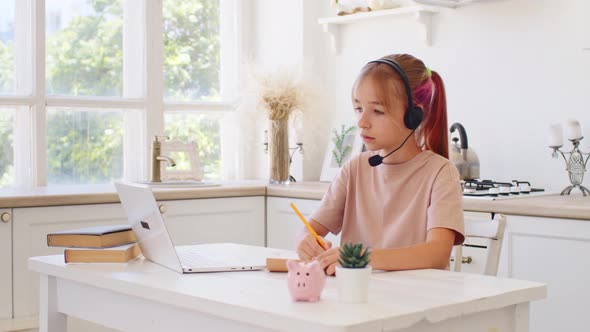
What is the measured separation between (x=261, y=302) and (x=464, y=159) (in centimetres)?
203

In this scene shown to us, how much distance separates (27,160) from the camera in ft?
12.0

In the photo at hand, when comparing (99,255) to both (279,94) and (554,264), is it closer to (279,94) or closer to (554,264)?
(554,264)

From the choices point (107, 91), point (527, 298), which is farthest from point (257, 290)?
point (107, 91)

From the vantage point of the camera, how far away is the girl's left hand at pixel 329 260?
5.56 ft

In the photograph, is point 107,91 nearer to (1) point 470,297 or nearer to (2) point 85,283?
(2) point 85,283

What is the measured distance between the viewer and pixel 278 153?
3.80 meters

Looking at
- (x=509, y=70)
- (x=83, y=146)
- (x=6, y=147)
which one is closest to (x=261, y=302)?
(x=509, y=70)

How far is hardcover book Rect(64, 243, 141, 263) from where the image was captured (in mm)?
1893

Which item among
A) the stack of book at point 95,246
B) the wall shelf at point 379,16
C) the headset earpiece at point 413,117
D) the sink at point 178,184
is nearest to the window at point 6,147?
the sink at point 178,184

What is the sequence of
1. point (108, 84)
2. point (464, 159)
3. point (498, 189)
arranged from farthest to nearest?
point (108, 84) → point (464, 159) → point (498, 189)

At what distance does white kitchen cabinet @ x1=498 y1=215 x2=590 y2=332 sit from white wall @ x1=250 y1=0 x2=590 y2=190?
25.0 inches

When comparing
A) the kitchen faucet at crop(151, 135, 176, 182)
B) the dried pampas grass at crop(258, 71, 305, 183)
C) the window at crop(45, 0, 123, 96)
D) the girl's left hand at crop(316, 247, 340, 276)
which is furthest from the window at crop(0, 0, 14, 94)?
the girl's left hand at crop(316, 247, 340, 276)

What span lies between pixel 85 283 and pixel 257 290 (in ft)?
1.56

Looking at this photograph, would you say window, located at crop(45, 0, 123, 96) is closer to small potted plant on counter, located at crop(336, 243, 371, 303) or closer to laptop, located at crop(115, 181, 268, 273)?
laptop, located at crop(115, 181, 268, 273)
